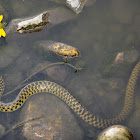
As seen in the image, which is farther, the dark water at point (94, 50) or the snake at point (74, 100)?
the dark water at point (94, 50)

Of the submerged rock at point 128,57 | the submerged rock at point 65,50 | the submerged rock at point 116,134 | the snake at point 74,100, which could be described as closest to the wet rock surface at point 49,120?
the snake at point 74,100

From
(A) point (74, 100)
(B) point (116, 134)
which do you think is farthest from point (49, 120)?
(B) point (116, 134)

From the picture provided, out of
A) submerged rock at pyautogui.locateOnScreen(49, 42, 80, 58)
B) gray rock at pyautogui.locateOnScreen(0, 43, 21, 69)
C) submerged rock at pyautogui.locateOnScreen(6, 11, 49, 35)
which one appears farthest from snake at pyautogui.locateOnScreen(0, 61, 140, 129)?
submerged rock at pyautogui.locateOnScreen(6, 11, 49, 35)

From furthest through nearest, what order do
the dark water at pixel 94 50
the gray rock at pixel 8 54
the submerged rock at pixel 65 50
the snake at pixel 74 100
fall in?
the gray rock at pixel 8 54
the submerged rock at pixel 65 50
the dark water at pixel 94 50
the snake at pixel 74 100

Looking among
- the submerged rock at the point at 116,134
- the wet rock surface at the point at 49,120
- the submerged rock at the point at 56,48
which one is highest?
the submerged rock at the point at 56,48

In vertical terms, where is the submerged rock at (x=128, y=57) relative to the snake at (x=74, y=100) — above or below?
above

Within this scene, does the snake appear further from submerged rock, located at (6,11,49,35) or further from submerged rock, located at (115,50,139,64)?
submerged rock, located at (6,11,49,35)

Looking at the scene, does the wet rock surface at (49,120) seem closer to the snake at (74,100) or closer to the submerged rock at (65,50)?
the snake at (74,100)

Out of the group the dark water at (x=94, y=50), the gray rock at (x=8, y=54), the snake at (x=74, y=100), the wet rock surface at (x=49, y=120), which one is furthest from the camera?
the gray rock at (x=8, y=54)
